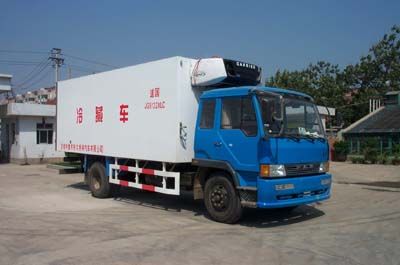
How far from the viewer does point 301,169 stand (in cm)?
909

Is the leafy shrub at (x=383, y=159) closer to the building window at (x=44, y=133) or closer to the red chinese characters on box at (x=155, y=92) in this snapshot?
the building window at (x=44, y=133)

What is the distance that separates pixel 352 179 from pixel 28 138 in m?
A: 19.4

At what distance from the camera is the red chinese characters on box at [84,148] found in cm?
1292

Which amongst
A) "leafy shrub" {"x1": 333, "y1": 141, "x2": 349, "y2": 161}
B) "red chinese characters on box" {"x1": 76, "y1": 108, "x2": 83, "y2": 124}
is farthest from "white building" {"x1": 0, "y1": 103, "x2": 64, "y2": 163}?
"leafy shrub" {"x1": 333, "y1": 141, "x2": 349, "y2": 161}

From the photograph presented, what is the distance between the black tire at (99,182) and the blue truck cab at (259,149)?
396cm

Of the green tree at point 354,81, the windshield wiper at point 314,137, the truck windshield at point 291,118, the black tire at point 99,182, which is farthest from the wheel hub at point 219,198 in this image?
the green tree at point 354,81

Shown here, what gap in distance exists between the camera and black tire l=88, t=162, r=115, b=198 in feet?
42.5

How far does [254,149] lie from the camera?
8.71 m

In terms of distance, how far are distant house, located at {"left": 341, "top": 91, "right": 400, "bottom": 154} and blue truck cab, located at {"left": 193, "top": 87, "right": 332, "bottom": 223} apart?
22878 mm

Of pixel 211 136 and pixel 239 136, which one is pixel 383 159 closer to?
pixel 211 136

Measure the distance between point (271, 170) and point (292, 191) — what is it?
678mm

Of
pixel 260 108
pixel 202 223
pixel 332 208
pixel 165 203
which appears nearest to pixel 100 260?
pixel 202 223

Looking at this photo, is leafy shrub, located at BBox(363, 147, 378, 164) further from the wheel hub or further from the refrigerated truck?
the wheel hub

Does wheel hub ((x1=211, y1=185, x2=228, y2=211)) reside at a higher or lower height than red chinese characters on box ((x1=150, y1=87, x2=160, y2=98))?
lower
